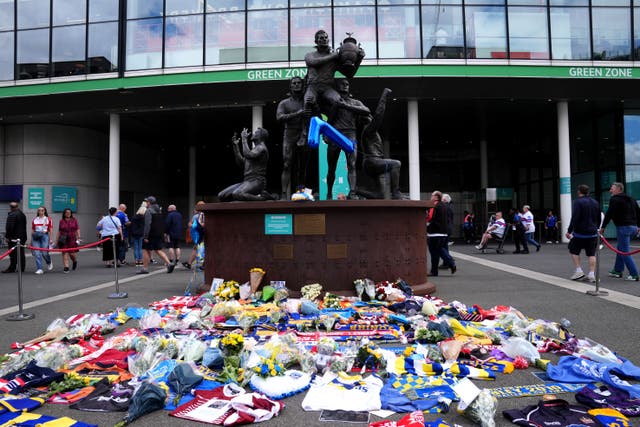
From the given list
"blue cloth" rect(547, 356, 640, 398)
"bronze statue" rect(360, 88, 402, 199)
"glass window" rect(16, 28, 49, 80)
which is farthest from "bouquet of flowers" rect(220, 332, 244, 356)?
"glass window" rect(16, 28, 49, 80)

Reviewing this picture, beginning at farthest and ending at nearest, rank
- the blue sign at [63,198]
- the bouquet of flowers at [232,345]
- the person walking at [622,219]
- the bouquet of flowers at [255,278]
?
the blue sign at [63,198]
the person walking at [622,219]
the bouquet of flowers at [255,278]
the bouquet of flowers at [232,345]

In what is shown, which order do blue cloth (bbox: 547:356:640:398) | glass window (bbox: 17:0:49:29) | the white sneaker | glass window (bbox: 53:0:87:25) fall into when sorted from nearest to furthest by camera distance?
1. blue cloth (bbox: 547:356:640:398)
2. the white sneaker
3. glass window (bbox: 53:0:87:25)
4. glass window (bbox: 17:0:49:29)

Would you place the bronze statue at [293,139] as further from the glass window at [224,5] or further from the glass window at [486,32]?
the glass window at [224,5]

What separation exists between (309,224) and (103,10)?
23.5 metres

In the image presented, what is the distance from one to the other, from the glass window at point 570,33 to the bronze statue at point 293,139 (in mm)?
18688

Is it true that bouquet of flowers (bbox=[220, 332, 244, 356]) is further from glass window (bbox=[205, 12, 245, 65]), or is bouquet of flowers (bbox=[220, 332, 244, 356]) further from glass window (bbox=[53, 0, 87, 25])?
glass window (bbox=[53, 0, 87, 25])

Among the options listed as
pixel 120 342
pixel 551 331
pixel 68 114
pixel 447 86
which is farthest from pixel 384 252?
pixel 68 114

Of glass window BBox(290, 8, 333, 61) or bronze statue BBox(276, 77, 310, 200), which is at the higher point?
glass window BBox(290, 8, 333, 61)

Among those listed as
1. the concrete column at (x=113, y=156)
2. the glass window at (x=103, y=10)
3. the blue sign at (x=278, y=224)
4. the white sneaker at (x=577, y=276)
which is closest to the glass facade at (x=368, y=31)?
the glass window at (x=103, y=10)

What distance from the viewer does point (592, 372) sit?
11.8 ft

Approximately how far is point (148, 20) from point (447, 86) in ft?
51.7

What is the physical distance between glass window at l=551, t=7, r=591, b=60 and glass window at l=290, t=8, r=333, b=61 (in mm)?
11177

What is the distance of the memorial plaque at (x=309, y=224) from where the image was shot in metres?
7.04

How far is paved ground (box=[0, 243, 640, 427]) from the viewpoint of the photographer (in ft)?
10.6
